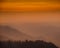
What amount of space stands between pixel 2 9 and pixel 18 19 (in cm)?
12

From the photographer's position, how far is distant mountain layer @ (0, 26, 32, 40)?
4.48 feet

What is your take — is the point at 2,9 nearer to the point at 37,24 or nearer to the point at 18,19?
the point at 18,19

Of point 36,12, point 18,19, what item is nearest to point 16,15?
point 18,19

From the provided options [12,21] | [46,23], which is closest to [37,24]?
[46,23]

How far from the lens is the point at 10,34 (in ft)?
4.48

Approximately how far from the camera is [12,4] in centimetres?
135

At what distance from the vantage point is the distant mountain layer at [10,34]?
1364 millimetres

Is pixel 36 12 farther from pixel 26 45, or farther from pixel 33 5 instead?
pixel 26 45

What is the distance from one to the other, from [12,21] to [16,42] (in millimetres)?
138

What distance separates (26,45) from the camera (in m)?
1.35

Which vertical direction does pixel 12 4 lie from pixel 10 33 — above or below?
above

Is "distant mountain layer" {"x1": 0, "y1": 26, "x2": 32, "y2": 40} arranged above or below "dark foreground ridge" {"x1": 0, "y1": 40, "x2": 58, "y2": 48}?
above

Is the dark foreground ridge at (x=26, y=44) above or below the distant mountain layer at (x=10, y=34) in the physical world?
below

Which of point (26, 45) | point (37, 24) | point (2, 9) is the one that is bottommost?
point (26, 45)
